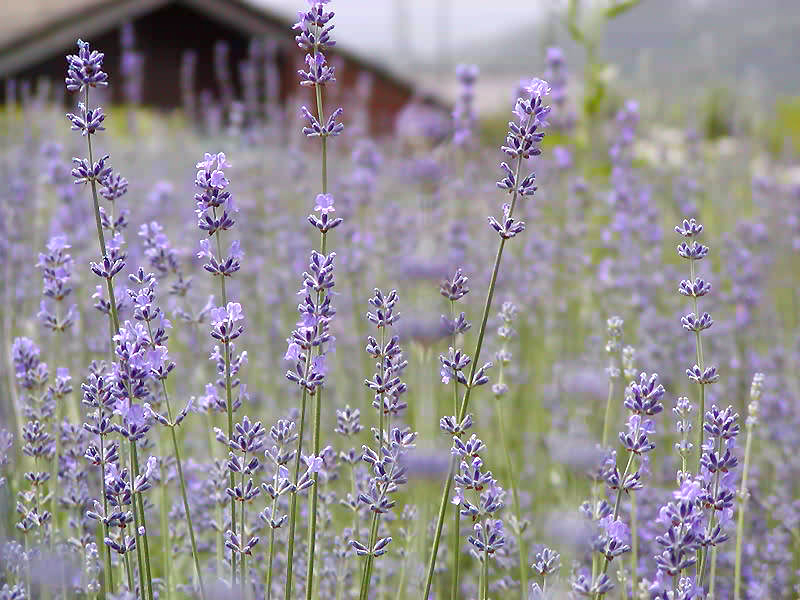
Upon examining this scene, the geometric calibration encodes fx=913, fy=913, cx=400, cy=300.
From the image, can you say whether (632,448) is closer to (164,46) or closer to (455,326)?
(455,326)

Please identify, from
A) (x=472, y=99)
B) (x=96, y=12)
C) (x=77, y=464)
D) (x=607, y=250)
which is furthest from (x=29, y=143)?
(x=96, y=12)

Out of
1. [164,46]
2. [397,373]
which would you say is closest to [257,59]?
[164,46]

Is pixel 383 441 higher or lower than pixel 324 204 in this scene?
lower

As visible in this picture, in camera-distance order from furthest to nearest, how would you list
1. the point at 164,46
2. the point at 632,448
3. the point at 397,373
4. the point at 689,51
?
the point at 164,46, the point at 689,51, the point at 397,373, the point at 632,448

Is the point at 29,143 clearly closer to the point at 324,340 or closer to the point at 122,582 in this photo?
the point at 122,582

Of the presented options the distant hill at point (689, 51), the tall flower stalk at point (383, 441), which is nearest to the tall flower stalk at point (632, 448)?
the tall flower stalk at point (383, 441)

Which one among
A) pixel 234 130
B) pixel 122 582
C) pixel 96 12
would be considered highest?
pixel 96 12

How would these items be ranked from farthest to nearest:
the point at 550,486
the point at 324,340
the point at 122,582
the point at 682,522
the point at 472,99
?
the point at 472,99, the point at 550,486, the point at 122,582, the point at 324,340, the point at 682,522
